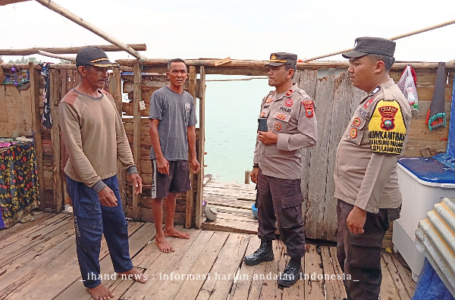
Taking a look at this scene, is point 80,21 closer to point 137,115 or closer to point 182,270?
point 137,115

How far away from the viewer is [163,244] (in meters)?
4.16

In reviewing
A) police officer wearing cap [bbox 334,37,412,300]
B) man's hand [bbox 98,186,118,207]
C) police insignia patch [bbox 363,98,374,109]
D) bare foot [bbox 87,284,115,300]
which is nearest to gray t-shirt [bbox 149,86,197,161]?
man's hand [bbox 98,186,118,207]

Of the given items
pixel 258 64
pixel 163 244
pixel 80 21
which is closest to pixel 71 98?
pixel 80 21

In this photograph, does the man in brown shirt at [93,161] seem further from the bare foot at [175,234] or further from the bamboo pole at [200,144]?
the bamboo pole at [200,144]

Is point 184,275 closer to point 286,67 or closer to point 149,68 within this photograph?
point 286,67

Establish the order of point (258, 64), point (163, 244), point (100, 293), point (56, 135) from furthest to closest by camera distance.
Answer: point (56, 135)
point (258, 64)
point (163, 244)
point (100, 293)

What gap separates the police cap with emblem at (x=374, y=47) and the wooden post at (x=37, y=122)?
4985 millimetres

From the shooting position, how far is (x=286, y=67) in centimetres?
331

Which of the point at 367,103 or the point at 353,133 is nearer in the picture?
the point at 367,103

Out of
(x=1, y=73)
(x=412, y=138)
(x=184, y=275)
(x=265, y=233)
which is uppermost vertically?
(x=1, y=73)

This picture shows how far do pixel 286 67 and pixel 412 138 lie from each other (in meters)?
2.05

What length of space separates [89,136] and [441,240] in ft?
8.97

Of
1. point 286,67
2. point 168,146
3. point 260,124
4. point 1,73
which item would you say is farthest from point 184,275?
point 1,73

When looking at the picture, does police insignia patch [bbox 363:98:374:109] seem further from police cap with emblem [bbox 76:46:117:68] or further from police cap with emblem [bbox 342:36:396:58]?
police cap with emblem [bbox 76:46:117:68]
